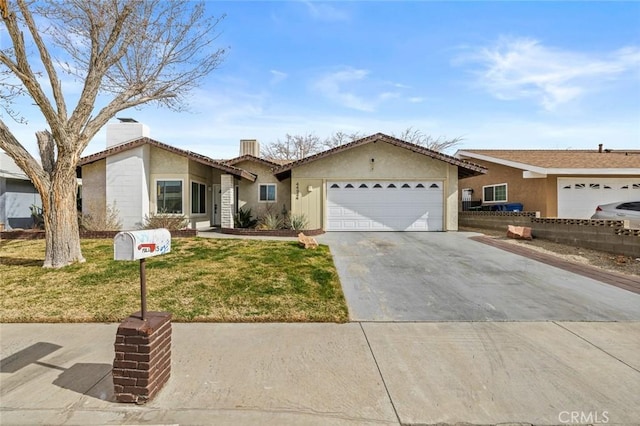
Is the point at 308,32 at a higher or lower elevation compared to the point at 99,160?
higher

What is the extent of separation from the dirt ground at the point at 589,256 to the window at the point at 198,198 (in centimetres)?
1295

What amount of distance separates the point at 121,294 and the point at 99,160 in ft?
35.1

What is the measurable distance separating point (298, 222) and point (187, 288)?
793 centimetres

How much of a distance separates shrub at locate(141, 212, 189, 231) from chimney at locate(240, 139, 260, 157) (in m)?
6.59

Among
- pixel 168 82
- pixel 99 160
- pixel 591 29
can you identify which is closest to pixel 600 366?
pixel 591 29

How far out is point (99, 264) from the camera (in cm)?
800

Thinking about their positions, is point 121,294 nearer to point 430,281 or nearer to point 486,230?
point 430,281

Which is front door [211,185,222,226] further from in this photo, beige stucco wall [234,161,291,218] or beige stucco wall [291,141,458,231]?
beige stucco wall [291,141,458,231]

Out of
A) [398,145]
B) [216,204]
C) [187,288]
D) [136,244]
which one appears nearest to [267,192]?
[216,204]

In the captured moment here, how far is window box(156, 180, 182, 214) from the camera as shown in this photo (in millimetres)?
14422

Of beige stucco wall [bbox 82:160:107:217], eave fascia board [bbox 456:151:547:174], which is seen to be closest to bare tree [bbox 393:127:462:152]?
eave fascia board [bbox 456:151:547:174]

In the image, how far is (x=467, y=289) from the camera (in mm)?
6441

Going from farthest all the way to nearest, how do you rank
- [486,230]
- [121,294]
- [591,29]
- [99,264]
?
[486,230] < [591,29] < [99,264] < [121,294]

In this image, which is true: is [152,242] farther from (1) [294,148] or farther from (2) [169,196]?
(1) [294,148]
